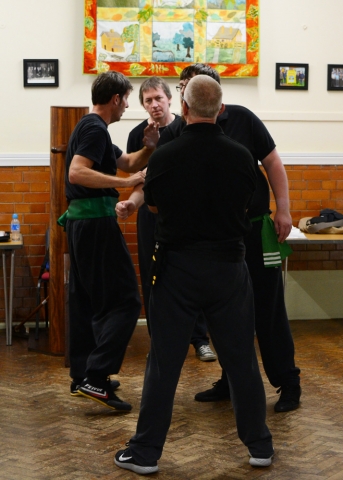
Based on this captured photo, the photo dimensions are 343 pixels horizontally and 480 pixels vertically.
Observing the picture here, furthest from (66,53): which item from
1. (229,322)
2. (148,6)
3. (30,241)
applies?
(229,322)

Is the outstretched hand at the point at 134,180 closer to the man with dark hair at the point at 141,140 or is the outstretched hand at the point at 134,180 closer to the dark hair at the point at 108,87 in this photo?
the dark hair at the point at 108,87

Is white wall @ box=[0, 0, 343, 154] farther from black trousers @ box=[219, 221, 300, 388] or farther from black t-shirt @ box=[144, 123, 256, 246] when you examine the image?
black t-shirt @ box=[144, 123, 256, 246]

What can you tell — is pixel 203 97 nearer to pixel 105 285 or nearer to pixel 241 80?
pixel 105 285

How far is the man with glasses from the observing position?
12.4ft

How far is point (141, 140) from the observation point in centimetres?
490

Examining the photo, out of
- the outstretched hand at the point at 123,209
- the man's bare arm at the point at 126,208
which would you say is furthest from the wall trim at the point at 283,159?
the outstretched hand at the point at 123,209

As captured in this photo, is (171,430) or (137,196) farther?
(137,196)

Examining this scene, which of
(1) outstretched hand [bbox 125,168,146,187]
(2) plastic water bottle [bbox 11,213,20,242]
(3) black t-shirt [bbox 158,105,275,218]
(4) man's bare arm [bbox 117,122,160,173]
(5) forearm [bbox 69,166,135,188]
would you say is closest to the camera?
(3) black t-shirt [bbox 158,105,275,218]

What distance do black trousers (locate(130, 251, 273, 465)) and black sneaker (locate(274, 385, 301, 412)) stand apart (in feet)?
2.97

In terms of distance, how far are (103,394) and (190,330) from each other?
1071 millimetres

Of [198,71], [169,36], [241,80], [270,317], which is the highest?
[169,36]

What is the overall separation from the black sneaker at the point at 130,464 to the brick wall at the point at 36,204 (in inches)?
128

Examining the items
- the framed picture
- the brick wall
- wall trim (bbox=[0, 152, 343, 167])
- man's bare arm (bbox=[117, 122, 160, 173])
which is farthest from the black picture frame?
man's bare arm (bbox=[117, 122, 160, 173])

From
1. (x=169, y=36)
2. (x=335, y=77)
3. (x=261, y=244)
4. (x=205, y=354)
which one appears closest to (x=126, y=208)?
(x=261, y=244)
